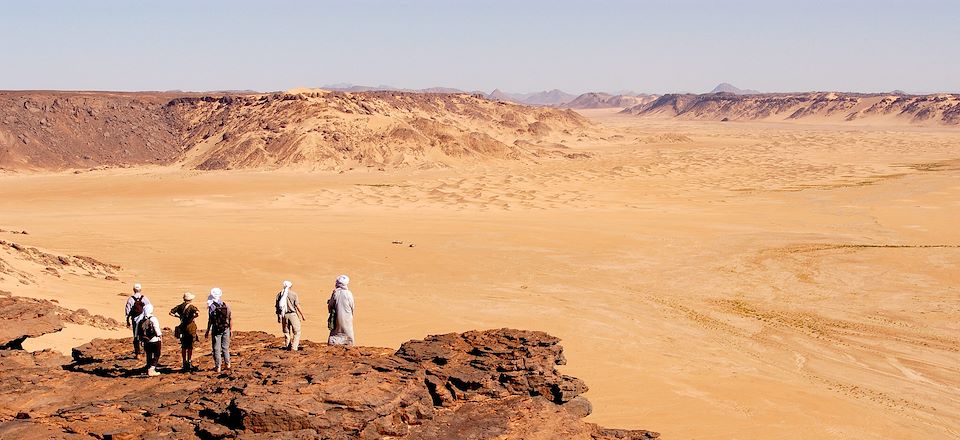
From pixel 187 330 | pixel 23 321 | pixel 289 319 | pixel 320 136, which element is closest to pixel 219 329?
pixel 187 330

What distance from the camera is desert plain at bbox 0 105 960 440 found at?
1122 centimetres

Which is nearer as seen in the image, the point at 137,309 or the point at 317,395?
the point at 317,395

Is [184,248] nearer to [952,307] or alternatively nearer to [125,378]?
[125,378]

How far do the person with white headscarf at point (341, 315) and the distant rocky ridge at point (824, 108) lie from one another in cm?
13468

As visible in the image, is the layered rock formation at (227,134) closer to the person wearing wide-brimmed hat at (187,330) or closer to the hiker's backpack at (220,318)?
the person wearing wide-brimmed hat at (187,330)

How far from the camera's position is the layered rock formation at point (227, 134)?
53375mm

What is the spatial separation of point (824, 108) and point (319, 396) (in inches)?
6097

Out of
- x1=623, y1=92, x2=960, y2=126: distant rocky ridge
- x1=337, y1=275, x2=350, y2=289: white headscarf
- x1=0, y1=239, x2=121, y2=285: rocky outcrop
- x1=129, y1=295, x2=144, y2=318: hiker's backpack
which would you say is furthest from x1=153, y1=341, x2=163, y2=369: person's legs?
x1=623, y1=92, x2=960, y2=126: distant rocky ridge

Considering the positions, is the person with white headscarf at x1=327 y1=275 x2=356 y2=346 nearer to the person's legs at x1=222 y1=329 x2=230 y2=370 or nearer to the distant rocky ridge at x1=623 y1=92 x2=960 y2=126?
the person's legs at x1=222 y1=329 x2=230 y2=370

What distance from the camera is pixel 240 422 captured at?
6.50 meters

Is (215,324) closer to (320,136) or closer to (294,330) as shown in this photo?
(294,330)

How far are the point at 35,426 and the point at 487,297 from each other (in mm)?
11953

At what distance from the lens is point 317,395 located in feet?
22.6

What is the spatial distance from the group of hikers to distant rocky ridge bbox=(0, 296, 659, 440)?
241 millimetres
